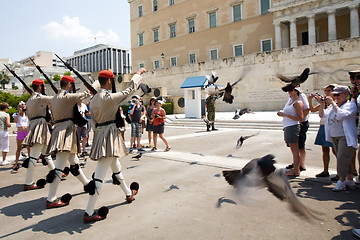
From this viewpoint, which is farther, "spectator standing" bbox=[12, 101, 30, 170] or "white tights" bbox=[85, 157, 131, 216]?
"spectator standing" bbox=[12, 101, 30, 170]

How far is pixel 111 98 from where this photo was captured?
3762 millimetres

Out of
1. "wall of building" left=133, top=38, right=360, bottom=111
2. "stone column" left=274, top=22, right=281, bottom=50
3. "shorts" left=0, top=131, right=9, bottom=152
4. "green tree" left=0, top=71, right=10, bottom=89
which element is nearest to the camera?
"shorts" left=0, top=131, right=9, bottom=152

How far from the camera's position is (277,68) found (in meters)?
24.2

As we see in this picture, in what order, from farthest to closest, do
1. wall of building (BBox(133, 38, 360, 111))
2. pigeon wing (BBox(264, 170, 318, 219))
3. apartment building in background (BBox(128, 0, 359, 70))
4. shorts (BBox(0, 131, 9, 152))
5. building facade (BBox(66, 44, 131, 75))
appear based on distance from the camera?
building facade (BBox(66, 44, 131, 75)) < apartment building in background (BBox(128, 0, 359, 70)) < wall of building (BBox(133, 38, 360, 111)) < shorts (BBox(0, 131, 9, 152)) < pigeon wing (BBox(264, 170, 318, 219))

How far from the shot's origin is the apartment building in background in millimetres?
29078

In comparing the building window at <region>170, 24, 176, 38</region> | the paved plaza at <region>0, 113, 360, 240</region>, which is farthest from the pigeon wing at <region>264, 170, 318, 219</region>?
the building window at <region>170, 24, 176, 38</region>

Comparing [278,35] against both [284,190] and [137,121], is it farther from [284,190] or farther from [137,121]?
[284,190]

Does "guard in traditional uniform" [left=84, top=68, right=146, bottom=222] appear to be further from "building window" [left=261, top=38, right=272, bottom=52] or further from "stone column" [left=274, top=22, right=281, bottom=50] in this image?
"building window" [left=261, top=38, right=272, bottom=52]

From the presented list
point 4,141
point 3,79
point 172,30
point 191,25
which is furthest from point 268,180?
point 3,79

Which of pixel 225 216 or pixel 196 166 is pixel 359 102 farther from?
pixel 196 166

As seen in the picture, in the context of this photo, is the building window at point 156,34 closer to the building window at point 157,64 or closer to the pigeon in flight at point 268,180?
the building window at point 157,64

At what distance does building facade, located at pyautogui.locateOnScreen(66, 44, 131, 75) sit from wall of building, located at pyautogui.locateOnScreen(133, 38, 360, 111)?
83.6 metres

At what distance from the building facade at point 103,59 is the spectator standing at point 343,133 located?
104481 mm

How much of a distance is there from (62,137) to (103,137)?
3.23ft
